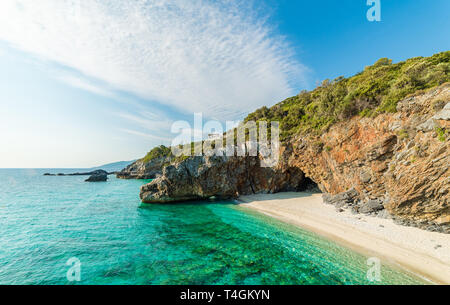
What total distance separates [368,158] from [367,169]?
1139 millimetres

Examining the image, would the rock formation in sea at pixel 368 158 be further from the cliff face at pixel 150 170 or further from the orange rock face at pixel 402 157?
the cliff face at pixel 150 170

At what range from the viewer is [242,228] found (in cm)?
1479

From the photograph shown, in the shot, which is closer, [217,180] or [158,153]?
[217,180]

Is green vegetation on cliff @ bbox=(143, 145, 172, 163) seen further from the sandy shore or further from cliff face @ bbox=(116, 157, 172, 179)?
the sandy shore

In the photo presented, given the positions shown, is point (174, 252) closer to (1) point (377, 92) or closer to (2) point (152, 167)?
(1) point (377, 92)

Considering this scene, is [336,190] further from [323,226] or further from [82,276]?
[82,276]

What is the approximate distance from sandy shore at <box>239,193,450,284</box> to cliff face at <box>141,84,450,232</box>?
1562 mm

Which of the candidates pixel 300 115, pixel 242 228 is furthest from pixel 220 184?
pixel 300 115

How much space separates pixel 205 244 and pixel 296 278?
630 centimetres

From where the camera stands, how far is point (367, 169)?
Answer: 15.6 metres

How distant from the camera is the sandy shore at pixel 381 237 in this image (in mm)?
8711

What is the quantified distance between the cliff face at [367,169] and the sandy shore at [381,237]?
5.12 ft

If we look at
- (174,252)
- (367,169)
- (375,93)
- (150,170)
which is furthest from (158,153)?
(375,93)

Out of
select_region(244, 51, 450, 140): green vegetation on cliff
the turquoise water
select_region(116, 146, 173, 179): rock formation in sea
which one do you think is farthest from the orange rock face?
select_region(116, 146, 173, 179): rock formation in sea
